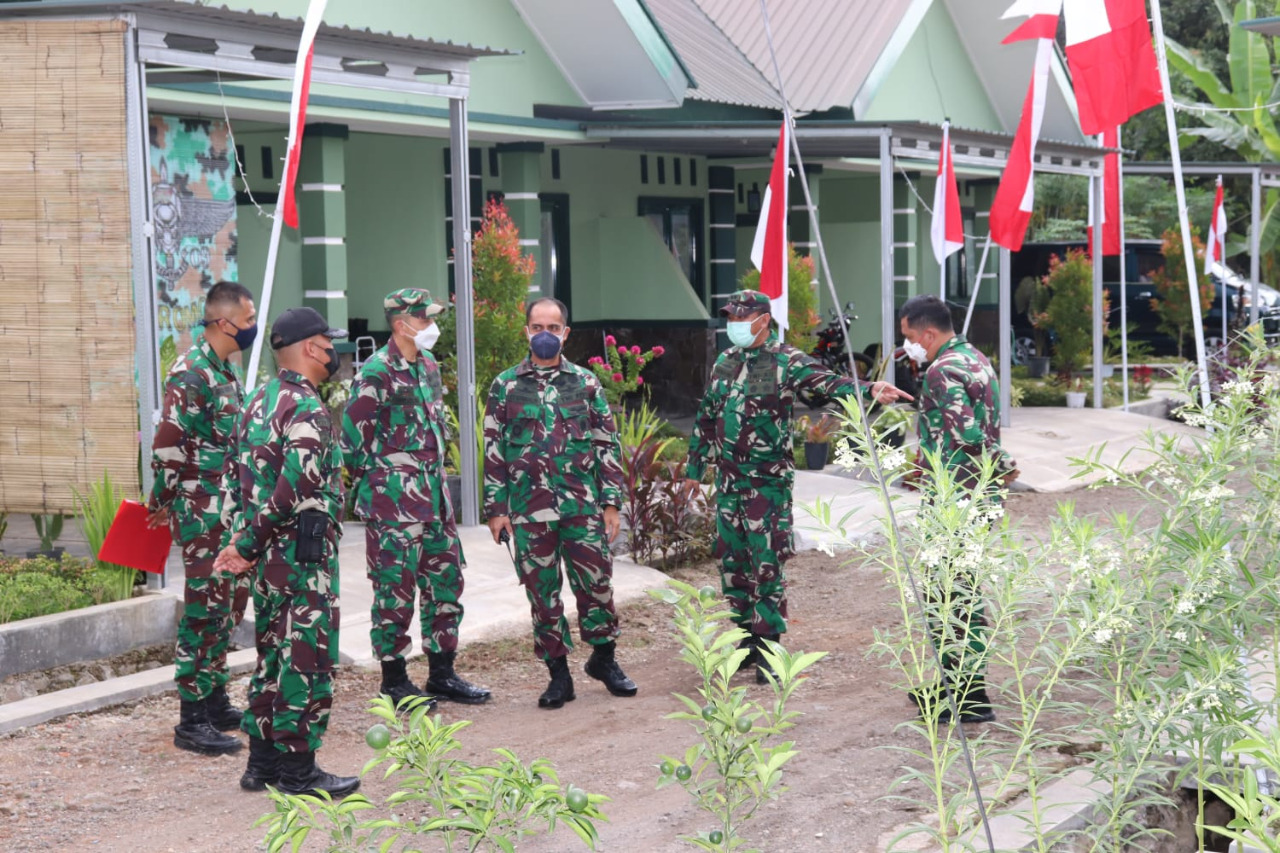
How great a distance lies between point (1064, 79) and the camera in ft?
75.6

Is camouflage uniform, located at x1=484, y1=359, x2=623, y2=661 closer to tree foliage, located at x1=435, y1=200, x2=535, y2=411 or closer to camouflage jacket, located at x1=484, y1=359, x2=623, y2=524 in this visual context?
camouflage jacket, located at x1=484, y1=359, x2=623, y2=524

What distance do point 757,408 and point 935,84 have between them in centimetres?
1568

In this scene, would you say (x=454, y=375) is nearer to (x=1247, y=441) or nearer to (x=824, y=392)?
(x=824, y=392)

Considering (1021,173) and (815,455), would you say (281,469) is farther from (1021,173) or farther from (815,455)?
(815,455)

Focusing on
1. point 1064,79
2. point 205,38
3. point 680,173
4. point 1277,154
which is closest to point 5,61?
point 205,38

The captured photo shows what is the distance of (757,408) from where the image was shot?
25.2 feet

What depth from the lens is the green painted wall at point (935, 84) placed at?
20908 millimetres

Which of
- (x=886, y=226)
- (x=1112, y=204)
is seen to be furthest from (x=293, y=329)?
(x=1112, y=204)

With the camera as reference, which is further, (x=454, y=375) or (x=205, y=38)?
(x=454, y=375)

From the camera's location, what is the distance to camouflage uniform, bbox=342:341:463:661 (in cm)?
721

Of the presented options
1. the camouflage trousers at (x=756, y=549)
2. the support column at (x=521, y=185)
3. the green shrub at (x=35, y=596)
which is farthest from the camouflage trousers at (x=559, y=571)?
the support column at (x=521, y=185)

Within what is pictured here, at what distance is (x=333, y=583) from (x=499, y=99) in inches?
402

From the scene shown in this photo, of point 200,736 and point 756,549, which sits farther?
point 756,549

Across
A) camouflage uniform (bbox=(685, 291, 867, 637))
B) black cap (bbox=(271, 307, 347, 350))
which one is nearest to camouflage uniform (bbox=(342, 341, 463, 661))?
black cap (bbox=(271, 307, 347, 350))
